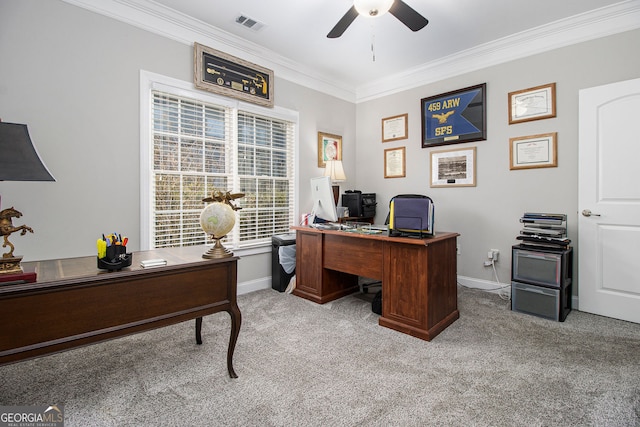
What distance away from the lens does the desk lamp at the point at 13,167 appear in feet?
4.45

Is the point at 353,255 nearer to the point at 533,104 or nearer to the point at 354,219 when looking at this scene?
the point at 354,219

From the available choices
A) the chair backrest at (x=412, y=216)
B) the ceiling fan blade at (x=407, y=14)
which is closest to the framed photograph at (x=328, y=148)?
the chair backrest at (x=412, y=216)

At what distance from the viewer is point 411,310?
101 inches

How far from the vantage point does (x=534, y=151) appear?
3367mm

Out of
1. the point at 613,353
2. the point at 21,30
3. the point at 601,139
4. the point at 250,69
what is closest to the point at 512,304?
the point at 613,353

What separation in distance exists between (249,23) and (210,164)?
155cm

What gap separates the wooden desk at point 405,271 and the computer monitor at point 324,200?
0.59ft

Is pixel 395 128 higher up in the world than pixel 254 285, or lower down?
higher up

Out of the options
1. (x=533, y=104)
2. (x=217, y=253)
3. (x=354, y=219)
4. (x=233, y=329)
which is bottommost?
(x=233, y=329)

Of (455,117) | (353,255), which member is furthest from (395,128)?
(353,255)

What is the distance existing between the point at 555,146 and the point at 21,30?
4934mm

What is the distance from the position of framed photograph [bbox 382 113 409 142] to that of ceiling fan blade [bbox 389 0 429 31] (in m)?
1.99

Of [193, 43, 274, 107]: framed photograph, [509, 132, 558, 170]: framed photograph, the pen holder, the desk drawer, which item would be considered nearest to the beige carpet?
the desk drawer

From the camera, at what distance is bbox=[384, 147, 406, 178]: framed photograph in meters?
4.48
